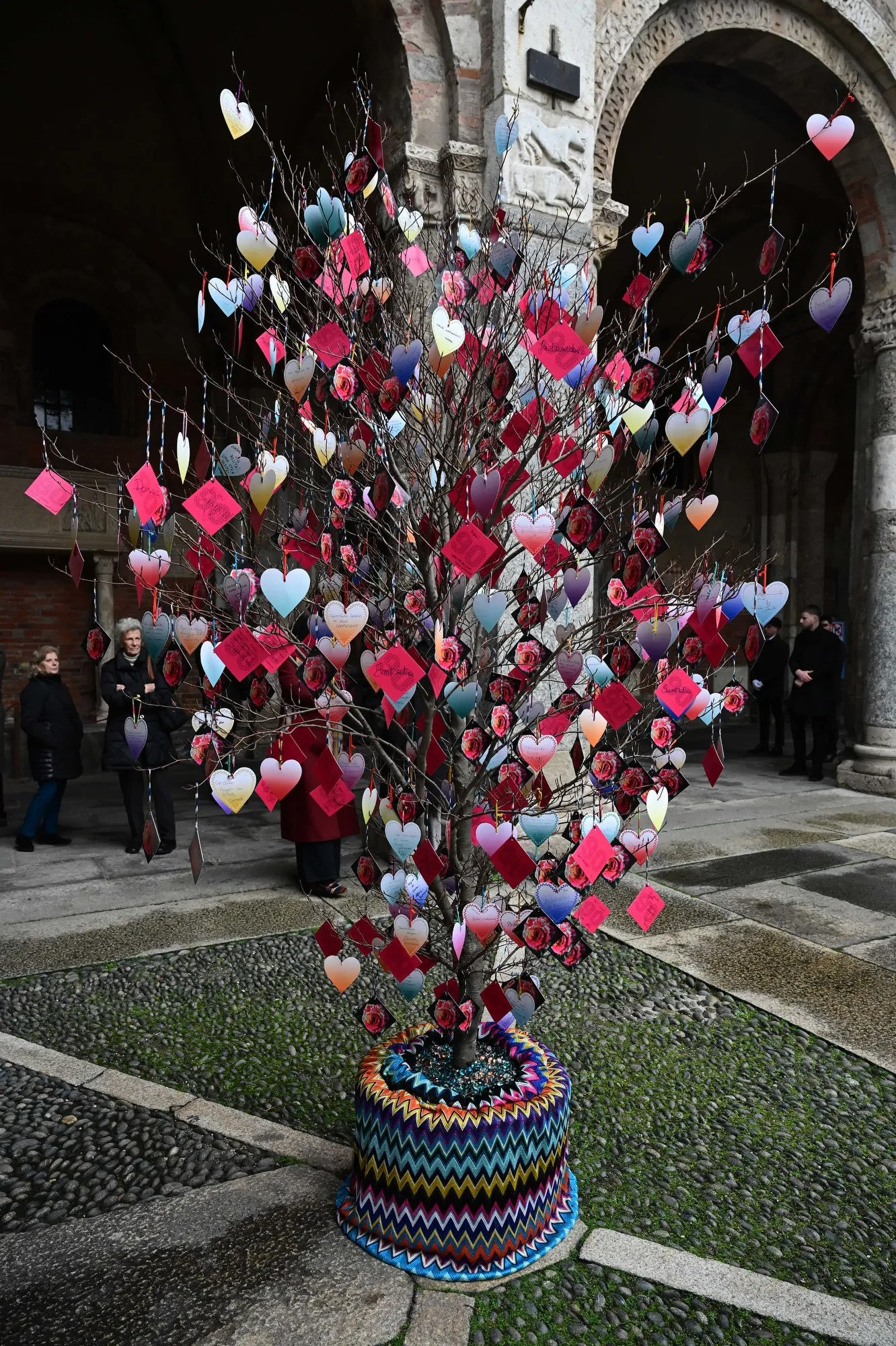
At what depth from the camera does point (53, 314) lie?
11.1 m

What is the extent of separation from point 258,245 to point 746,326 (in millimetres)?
1259

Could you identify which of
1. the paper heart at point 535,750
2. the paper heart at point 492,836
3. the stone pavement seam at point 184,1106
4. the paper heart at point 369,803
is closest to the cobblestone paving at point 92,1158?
the stone pavement seam at point 184,1106

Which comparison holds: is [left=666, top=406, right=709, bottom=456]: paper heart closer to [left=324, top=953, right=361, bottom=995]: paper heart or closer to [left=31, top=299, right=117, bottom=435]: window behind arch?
[left=324, top=953, right=361, bottom=995]: paper heart

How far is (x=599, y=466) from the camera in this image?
2.32m

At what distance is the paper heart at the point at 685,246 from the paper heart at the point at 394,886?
1628mm

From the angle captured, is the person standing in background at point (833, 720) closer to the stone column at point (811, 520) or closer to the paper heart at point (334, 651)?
the stone column at point (811, 520)

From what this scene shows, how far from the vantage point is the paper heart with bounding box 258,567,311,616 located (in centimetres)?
209

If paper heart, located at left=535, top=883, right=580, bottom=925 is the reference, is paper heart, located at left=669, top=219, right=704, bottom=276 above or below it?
above

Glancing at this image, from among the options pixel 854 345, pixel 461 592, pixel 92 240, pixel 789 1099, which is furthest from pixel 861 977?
pixel 92 240

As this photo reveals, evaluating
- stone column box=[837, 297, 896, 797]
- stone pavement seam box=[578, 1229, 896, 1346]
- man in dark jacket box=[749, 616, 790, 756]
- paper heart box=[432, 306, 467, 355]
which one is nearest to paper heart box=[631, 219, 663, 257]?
paper heart box=[432, 306, 467, 355]

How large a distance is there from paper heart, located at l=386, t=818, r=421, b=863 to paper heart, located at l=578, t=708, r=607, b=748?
0.45 m

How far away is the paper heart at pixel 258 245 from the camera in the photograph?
2.27 metres

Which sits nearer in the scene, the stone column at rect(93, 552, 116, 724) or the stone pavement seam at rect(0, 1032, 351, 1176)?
the stone pavement seam at rect(0, 1032, 351, 1176)

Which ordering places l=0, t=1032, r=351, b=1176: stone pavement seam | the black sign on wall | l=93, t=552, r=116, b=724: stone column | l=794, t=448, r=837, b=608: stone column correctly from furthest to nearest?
l=794, t=448, r=837, b=608: stone column
l=93, t=552, r=116, b=724: stone column
the black sign on wall
l=0, t=1032, r=351, b=1176: stone pavement seam
